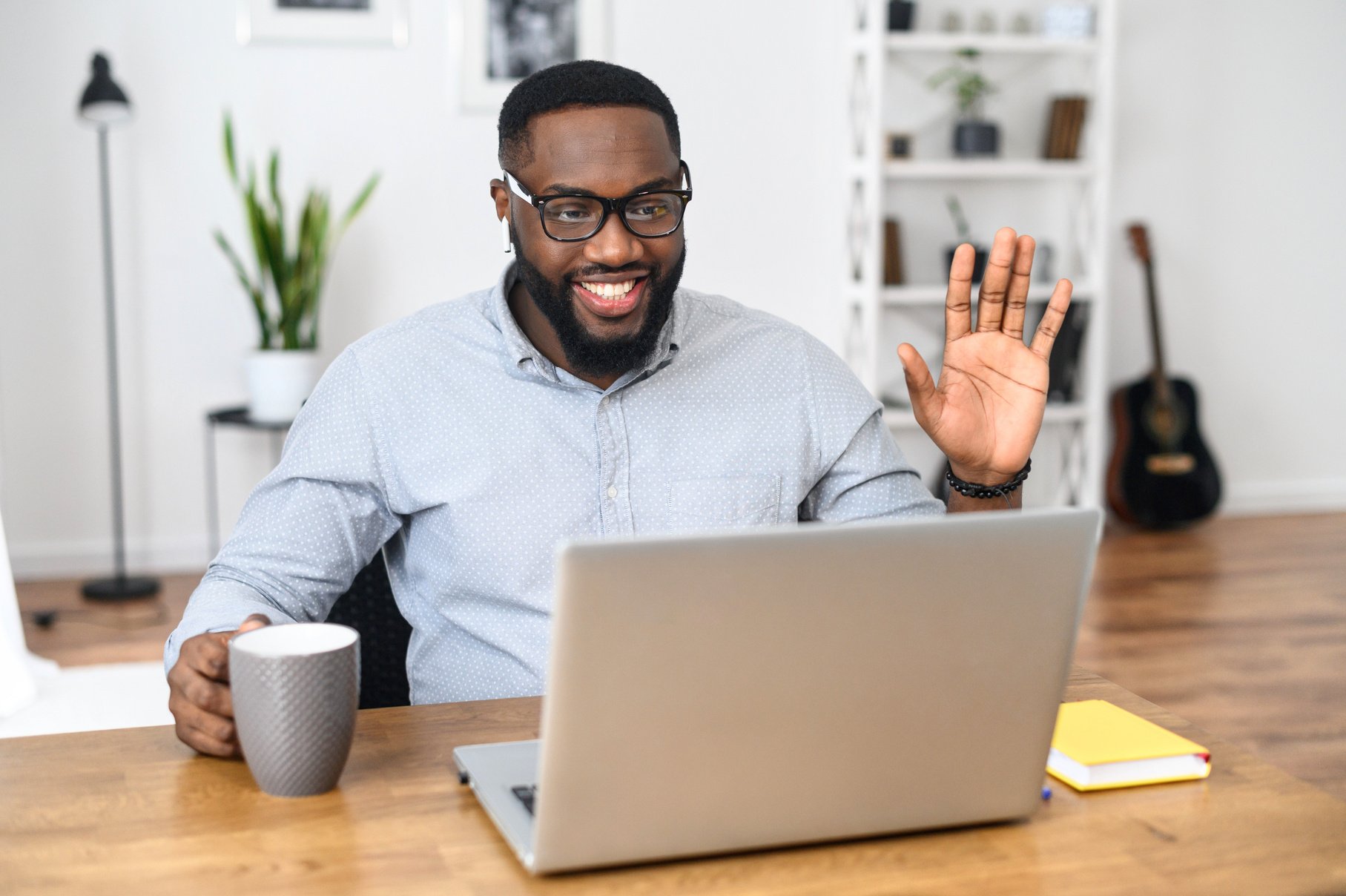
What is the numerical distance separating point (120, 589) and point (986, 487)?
3185 millimetres

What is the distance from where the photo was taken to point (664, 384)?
4.88ft

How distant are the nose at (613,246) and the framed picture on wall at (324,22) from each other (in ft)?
10.1

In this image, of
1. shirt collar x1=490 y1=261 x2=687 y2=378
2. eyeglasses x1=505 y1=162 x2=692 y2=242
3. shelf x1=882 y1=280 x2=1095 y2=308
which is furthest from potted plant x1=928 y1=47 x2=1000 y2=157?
eyeglasses x1=505 y1=162 x2=692 y2=242

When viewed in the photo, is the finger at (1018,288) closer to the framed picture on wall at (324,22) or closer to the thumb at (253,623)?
the thumb at (253,623)

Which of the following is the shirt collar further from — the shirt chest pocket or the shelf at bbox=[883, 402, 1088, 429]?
the shelf at bbox=[883, 402, 1088, 429]

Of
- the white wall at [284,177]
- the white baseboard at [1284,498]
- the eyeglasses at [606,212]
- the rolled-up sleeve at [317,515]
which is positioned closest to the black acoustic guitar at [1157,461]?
the white baseboard at [1284,498]

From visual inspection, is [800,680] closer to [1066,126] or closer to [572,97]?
[572,97]

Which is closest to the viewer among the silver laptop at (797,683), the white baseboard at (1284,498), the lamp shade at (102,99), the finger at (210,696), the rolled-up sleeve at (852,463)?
the silver laptop at (797,683)

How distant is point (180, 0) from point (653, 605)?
3863mm

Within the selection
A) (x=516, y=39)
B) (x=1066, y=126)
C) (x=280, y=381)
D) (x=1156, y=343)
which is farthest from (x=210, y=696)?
(x=1156, y=343)

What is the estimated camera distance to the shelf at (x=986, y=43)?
4.38 meters

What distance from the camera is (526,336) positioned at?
1489mm

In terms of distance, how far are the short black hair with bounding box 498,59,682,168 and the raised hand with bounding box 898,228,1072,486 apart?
37 centimetres

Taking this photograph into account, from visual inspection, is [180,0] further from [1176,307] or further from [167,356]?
[1176,307]
